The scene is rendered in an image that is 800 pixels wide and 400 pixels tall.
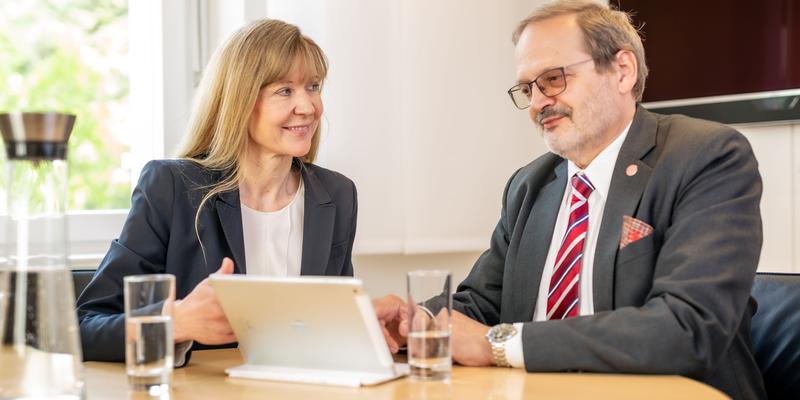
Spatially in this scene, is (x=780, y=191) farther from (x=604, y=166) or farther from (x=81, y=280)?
(x=81, y=280)

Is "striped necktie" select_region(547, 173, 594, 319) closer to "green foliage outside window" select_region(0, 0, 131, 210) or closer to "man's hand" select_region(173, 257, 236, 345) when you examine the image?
"man's hand" select_region(173, 257, 236, 345)

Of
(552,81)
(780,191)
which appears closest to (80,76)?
(552,81)

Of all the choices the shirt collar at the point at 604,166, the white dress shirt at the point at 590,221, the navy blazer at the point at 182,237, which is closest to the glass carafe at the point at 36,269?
the navy blazer at the point at 182,237

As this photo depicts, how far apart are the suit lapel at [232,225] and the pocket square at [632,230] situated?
0.94 meters

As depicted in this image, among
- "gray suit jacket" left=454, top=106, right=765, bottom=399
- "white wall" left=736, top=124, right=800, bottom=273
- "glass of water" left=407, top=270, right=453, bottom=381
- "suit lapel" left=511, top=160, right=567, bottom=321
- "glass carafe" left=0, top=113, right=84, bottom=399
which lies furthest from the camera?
"white wall" left=736, top=124, right=800, bottom=273

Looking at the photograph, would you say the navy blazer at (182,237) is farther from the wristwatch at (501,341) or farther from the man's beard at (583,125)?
the wristwatch at (501,341)

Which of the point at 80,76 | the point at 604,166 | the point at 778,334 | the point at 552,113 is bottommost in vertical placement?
the point at 778,334

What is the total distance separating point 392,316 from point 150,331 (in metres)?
0.66

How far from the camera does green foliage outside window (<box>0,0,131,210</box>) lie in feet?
10.9

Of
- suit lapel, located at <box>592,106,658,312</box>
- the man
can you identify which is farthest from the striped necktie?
suit lapel, located at <box>592,106,658,312</box>

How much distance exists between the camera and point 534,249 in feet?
7.60

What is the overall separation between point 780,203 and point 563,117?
3.89 feet

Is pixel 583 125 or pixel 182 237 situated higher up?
pixel 583 125

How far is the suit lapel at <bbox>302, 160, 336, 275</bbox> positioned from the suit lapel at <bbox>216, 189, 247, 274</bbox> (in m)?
0.19
